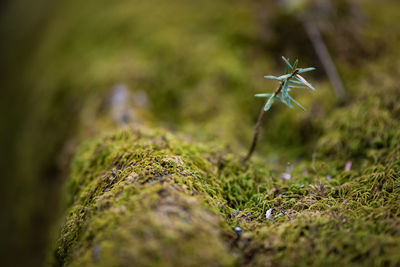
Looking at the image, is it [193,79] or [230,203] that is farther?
[193,79]

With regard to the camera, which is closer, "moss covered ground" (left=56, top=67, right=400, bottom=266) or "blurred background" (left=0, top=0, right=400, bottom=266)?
"moss covered ground" (left=56, top=67, right=400, bottom=266)

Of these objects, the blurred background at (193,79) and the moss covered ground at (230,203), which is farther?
the blurred background at (193,79)

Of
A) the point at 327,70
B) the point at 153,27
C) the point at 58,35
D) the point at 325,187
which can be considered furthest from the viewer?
the point at 58,35

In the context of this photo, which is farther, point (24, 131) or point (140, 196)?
point (24, 131)

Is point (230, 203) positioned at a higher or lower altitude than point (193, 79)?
lower

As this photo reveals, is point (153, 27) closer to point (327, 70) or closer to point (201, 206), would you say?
point (327, 70)

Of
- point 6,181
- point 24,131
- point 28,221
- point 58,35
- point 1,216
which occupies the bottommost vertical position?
point 1,216

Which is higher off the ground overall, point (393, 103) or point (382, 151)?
point (393, 103)

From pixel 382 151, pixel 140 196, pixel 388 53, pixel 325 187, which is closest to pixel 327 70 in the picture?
pixel 388 53
